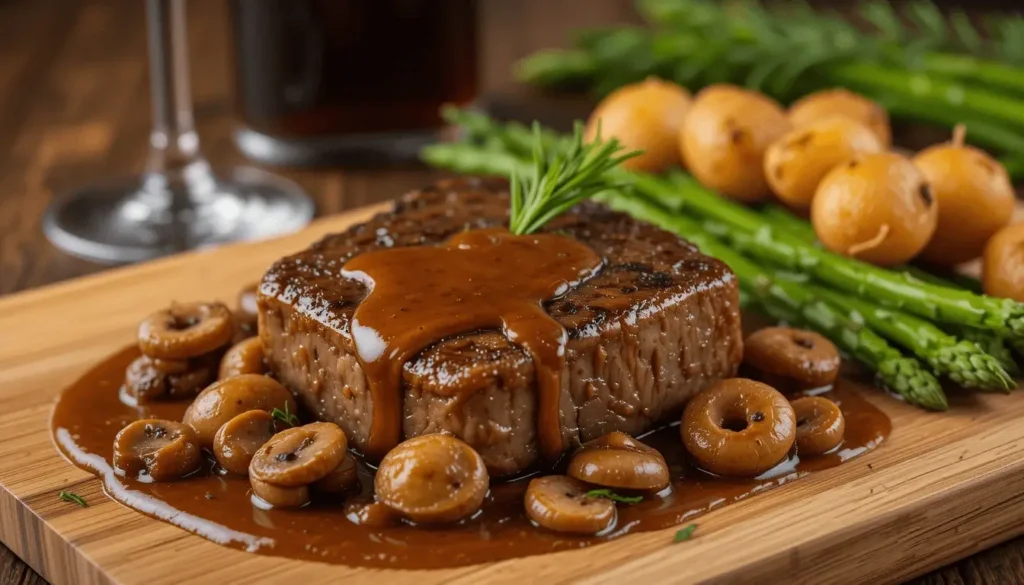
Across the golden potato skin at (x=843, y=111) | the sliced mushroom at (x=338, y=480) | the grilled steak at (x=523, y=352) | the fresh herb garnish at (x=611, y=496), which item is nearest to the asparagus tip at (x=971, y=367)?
the grilled steak at (x=523, y=352)

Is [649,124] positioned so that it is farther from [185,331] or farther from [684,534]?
[684,534]

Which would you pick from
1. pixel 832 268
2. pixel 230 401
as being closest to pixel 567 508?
pixel 230 401

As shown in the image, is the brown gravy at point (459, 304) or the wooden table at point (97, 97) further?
the wooden table at point (97, 97)

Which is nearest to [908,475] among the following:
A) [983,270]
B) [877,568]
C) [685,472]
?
[877,568]

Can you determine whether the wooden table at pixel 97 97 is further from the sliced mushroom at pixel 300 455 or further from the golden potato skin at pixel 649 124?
the sliced mushroom at pixel 300 455

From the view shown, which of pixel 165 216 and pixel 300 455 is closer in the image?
pixel 300 455
